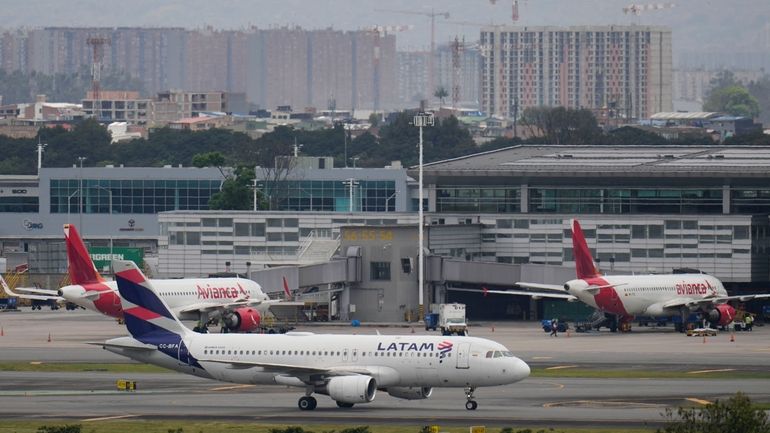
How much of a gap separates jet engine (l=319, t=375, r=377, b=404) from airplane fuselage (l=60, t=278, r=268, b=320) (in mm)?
47691

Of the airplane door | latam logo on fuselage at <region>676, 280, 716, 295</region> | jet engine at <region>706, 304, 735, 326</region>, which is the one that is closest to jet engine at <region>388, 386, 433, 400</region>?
the airplane door

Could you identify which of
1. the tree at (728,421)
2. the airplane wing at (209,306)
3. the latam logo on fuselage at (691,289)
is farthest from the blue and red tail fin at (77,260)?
the tree at (728,421)

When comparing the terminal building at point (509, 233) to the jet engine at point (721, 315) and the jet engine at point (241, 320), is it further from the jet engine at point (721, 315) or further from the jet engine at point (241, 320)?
the jet engine at point (241, 320)

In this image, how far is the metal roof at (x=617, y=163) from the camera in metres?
152

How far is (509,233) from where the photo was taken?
15512 centimetres

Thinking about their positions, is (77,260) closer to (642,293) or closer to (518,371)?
(642,293)

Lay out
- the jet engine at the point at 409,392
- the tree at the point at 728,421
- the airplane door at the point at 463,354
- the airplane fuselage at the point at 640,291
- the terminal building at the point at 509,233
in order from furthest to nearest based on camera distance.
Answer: the terminal building at the point at 509,233
the airplane fuselage at the point at 640,291
the jet engine at the point at 409,392
the airplane door at the point at 463,354
the tree at the point at 728,421

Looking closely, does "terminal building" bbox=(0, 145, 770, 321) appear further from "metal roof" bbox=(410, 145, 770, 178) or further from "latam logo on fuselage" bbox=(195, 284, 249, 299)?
"latam logo on fuselage" bbox=(195, 284, 249, 299)

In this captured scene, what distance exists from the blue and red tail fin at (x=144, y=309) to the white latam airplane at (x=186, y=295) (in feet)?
129

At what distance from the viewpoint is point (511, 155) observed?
570 ft

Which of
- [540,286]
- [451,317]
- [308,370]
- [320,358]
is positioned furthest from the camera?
[540,286]

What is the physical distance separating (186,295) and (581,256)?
29.3 m

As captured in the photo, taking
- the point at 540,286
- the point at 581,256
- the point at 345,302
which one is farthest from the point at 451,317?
the point at 345,302

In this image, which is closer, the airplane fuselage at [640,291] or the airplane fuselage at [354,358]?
the airplane fuselage at [354,358]
